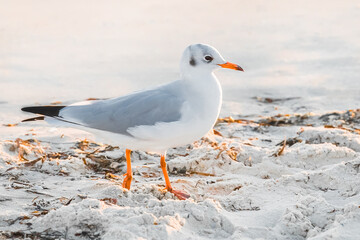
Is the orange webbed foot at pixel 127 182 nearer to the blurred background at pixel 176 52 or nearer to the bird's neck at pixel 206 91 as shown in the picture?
the bird's neck at pixel 206 91

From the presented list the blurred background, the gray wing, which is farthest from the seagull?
the blurred background

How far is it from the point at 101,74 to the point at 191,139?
4.39 meters

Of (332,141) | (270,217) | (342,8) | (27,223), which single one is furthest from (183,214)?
(342,8)

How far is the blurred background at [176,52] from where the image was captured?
7773 mm

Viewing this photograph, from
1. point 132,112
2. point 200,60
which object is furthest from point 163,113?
point 200,60

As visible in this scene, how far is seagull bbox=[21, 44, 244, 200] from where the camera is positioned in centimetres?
423

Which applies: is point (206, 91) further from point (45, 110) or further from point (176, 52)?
point (176, 52)

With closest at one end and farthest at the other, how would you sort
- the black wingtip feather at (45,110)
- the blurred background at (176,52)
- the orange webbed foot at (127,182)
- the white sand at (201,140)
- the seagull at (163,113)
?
the white sand at (201,140)
the seagull at (163,113)
the orange webbed foot at (127,182)
the black wingtip feather at (45,110)
the blurred background at (176,52)

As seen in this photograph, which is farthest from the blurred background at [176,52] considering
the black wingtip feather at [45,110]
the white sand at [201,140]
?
the black wingtip feather at [45,110]

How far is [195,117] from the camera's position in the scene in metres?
4.20

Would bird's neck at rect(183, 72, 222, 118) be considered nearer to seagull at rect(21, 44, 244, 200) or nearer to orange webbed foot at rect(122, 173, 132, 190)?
seagull at rect(21, 44, 244, 200)

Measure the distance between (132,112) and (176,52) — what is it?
4914mm

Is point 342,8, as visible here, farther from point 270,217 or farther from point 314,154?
point 270,217

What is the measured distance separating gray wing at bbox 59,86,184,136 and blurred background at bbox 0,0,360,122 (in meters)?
2.53
